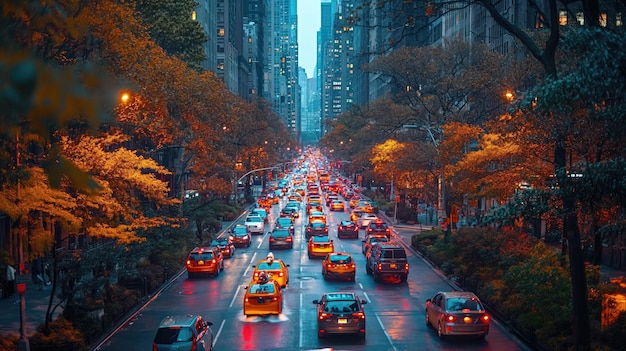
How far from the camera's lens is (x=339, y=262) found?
1426 inches

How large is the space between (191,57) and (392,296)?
3339 centimetres

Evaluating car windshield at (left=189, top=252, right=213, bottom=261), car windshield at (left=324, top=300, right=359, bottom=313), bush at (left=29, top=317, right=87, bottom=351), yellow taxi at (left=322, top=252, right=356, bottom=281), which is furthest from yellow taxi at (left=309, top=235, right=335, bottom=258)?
bush at (left=29, top=317, right=87, bottom=351)

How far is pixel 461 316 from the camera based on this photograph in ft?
74.5

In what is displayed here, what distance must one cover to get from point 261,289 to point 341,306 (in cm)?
485

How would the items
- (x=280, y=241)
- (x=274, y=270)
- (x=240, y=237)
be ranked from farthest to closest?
(x=240, y=237) < (x=280, y=241) < (x=274, y=270)

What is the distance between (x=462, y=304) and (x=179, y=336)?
29.6 ft

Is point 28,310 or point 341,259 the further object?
point 341,259

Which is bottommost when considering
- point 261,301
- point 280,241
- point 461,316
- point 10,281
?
point 261,301

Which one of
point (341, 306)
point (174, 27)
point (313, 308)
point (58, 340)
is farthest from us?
point (174, 27)

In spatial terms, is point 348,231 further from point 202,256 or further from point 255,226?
point 202,256

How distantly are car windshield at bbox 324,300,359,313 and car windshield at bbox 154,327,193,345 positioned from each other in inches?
217

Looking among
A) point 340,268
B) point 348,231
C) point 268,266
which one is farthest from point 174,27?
point 340,268

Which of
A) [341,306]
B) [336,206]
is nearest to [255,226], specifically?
[336,206]

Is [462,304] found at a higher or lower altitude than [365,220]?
lower
